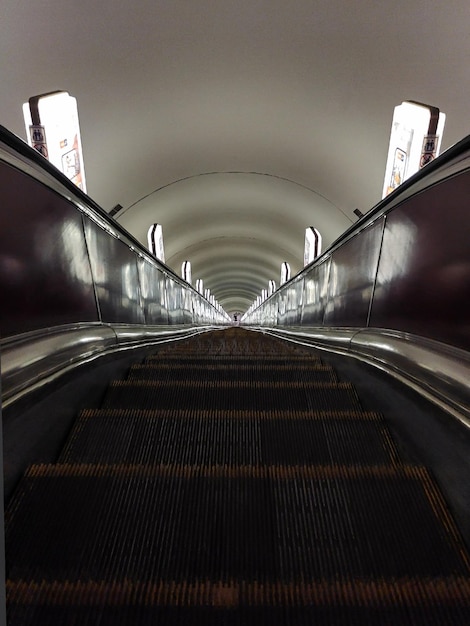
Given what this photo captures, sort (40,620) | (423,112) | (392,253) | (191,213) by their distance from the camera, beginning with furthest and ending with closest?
(191,213) < (423,112) < (392,253) < (40,620)

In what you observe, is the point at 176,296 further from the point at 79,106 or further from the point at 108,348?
the point at 108,348

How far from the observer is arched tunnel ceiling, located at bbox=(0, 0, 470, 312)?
15.3ft

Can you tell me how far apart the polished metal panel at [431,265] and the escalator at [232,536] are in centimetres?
91

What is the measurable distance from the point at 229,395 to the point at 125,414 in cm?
67

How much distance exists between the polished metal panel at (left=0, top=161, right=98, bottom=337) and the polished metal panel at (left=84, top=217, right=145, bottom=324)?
0.31m

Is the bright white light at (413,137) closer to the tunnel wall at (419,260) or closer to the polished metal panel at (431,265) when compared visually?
the tunnel wall at (419,260)

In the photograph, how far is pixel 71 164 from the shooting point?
5.54 meters

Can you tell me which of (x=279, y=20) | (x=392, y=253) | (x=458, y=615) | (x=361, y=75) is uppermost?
(x=279, y=20)

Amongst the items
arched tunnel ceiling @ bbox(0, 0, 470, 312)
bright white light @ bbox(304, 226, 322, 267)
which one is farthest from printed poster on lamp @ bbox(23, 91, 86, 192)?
bright white light @ bbox(304, 226, 322, 267)

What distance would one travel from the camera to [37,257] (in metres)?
2.41

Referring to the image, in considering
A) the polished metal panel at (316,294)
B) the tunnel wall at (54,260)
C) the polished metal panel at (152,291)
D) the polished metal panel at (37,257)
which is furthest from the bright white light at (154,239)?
the polished metal panel at (37,257)

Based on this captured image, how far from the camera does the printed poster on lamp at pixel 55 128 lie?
16.2ft

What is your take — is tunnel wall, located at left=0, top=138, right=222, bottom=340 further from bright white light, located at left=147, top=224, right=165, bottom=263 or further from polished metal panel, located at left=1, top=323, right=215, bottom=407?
bright white light, located at left=147, top=224, right=165, bottom=263

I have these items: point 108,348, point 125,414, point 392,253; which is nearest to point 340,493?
point 125,414
